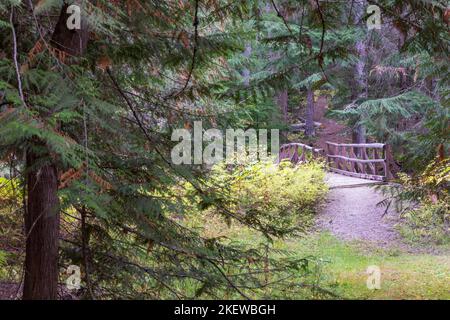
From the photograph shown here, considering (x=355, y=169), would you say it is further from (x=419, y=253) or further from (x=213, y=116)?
(x=213, y=116)

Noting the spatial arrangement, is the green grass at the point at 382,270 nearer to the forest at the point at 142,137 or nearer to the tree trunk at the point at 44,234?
the forest at the point at 142,137

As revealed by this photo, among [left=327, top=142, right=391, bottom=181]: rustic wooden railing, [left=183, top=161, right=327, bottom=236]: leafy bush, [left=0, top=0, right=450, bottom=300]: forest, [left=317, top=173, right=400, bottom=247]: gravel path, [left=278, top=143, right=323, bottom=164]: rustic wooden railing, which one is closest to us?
[left=0, top=0, right=450, bottom=300]: forest

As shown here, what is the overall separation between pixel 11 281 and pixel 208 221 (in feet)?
23.5

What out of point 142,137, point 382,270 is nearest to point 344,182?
point 382,270

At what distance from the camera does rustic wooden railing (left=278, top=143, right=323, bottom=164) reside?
60.7 feet

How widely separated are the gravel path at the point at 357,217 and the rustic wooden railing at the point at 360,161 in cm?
121

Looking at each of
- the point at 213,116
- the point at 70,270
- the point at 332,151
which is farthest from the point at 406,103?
the point at 70,270

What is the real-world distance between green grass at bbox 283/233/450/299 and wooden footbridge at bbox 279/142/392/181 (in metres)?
5.10

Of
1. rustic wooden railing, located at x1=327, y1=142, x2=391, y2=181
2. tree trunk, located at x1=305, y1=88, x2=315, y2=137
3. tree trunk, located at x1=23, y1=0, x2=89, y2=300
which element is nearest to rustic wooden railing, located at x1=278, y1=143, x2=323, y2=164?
rustic wooden railing, located at x1=327, y1=142, x2=391, y2=181

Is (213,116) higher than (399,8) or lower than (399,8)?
lower

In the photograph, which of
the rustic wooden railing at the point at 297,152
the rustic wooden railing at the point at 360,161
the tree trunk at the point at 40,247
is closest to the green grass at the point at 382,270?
the tree trunk at the point at 40,247

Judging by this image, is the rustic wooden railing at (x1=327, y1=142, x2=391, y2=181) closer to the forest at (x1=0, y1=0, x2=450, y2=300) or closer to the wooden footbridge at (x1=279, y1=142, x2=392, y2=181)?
the wooden footbridge at (x1=279, y1=142, x2=392, y2=181)

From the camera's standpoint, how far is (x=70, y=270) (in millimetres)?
3770

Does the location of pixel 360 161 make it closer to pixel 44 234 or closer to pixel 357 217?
pixel 357 217
